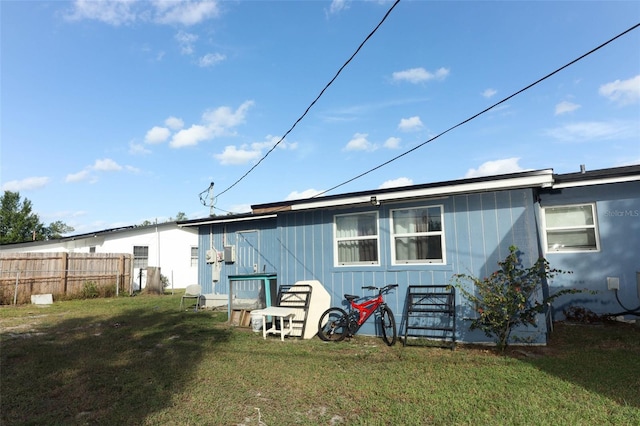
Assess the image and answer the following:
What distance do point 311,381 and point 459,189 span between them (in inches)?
158

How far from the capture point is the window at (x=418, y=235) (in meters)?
6.67

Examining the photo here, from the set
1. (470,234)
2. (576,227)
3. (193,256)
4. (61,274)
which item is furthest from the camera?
(193,256)

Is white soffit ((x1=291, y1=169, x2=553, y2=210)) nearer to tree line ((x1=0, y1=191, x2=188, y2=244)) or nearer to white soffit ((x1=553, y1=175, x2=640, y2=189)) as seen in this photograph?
white soffit ((x1=553, y1=175, x2=640, y2=189))

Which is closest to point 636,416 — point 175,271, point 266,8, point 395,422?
point 395,422

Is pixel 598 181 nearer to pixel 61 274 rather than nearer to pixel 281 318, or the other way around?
pixel 281 318

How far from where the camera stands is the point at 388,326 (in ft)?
22.1

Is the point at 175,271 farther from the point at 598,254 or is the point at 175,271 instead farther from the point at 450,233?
the point at 598,254

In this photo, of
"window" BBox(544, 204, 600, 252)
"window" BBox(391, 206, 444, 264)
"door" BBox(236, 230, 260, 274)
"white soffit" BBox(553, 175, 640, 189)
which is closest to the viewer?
"window" BBox(391, 206, 444, 264)

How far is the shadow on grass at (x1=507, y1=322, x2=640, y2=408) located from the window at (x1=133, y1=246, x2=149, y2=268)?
19.2 metres

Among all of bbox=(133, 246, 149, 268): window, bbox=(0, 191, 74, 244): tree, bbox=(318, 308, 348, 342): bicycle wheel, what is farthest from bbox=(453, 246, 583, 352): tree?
bbox=(0, 191, 74, 244): tree

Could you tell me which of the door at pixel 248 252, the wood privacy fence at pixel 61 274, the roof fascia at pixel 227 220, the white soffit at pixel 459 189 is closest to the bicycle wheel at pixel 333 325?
the white soffit at pixel 459 189

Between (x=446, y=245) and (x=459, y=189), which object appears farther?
(x=446, y=245)

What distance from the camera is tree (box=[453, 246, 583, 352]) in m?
5.44

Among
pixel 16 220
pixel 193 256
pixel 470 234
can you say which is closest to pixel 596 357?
pixel 470 234
